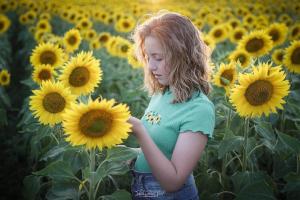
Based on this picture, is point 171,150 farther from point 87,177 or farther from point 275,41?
point 275,41

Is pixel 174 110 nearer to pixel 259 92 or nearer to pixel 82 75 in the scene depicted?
pixel 259 92

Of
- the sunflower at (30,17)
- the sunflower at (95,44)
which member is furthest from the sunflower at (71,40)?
the sunflower at (30,17)

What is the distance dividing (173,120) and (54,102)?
2.86 feet

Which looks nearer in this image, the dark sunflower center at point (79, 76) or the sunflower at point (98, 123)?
the sunflower at point (98, 123)

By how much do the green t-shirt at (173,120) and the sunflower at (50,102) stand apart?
0.58m

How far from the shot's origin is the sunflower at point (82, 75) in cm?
320

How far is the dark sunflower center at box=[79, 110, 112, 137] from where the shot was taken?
206cm

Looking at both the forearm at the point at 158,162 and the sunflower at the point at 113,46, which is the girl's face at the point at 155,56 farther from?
the sunflower at the point at 113,46

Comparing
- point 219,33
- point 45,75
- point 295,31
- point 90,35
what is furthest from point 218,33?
point 45,75

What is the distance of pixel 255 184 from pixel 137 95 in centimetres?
213

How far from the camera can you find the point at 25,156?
180 inches

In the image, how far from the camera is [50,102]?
2877 millimetres

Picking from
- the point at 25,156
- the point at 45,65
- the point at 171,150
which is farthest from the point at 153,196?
the point at 25,156

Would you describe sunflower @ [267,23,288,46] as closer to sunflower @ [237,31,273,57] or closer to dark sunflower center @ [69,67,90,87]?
sunflower @ [237,31,273,57]
